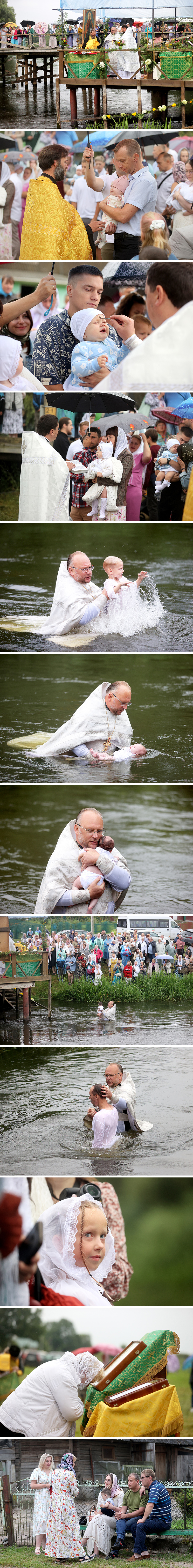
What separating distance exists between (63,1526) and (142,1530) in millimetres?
348

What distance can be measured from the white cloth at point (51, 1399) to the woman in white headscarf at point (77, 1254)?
0.85ft

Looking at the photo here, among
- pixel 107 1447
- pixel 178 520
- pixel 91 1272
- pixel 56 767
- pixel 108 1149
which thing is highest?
pixel 178 520

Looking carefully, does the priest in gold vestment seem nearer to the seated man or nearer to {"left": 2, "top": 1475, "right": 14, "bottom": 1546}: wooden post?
the seated man

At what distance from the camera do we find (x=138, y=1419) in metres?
5.61

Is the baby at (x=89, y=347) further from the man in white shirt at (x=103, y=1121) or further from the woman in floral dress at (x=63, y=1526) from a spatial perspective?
the woman in floral dress at (x=63, y=1526)

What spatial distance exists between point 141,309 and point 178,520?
1.01 meters

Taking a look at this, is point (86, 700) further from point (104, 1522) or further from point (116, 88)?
point (104, 1522)

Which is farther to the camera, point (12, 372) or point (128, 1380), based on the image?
point (12, 372)

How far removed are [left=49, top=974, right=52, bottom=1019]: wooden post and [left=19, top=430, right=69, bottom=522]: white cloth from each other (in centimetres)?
223

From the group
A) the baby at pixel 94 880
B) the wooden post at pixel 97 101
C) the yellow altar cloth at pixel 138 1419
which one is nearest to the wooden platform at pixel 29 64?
the wooden post at pixel 97 101

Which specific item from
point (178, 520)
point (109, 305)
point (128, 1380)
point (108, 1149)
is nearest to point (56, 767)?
point (178, 520)

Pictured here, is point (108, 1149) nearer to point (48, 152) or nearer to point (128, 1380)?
point (128, 1380)

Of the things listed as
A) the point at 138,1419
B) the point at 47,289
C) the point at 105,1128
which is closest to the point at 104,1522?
the point at 138,1419

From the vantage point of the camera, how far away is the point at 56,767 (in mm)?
6055
